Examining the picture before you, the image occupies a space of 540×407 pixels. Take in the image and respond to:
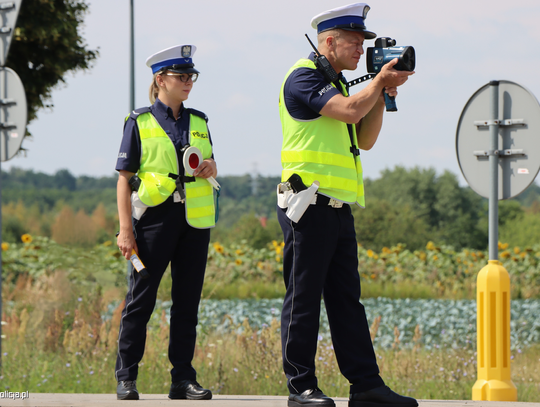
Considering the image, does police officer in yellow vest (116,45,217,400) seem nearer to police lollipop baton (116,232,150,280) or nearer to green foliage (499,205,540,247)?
police lollipop baton (116,232,150,280)

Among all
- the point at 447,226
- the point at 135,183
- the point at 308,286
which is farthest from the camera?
the point at 447,226

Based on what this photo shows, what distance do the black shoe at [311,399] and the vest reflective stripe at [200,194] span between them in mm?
1119

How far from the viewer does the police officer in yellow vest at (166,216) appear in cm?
407

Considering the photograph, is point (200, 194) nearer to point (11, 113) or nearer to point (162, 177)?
point (162, 177)

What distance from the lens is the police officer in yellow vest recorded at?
4.07 meters

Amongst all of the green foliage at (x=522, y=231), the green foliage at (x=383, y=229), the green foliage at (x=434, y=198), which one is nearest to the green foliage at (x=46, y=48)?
the green foliage at (x=383, y=229)

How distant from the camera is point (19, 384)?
19.0ft

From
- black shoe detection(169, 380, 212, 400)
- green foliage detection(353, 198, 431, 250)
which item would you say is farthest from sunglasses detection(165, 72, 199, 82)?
green foliage detection(353, 198, 431, 250)

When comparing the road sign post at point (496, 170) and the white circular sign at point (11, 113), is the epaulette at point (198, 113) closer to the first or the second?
the road sign post at point (496, 170)

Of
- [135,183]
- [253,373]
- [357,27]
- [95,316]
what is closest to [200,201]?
[135,183]

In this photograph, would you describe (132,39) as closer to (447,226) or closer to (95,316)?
(95,316)

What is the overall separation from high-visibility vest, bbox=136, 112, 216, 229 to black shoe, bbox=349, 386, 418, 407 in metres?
1.31

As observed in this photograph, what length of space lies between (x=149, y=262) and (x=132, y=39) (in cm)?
766

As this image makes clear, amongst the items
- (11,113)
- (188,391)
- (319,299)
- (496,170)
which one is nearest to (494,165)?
(496,170)
